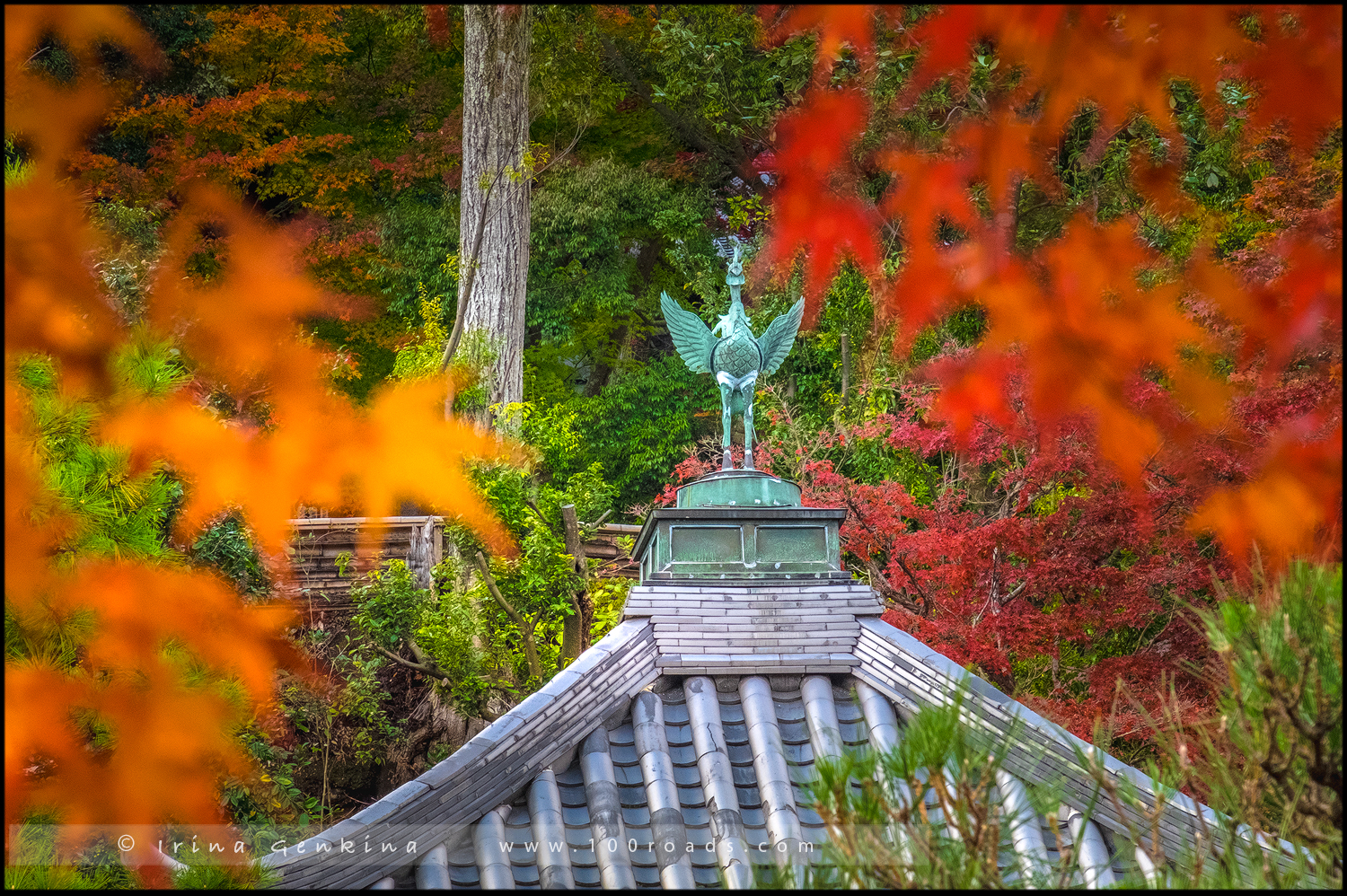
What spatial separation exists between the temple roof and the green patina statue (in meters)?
0.95

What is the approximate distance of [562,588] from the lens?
10.5 metres

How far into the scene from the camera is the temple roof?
378 cm

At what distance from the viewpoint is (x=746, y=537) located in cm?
507

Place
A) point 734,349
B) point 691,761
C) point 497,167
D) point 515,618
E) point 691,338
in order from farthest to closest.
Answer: point 497,167, point 515,618, point 691,338, point 734,349, point 691,761

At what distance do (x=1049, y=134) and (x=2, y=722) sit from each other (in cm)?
278

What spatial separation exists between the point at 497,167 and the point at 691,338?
7281 millimetres

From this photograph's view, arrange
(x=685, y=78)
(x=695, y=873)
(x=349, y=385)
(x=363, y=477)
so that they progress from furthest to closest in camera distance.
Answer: (x=349, y=385) → (x=685, y=78) → (x=695, y=873) → (x=363, y=477)

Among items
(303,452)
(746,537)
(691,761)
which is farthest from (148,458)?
(746,537)

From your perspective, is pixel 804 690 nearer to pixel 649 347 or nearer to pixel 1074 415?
pixel 1074 415

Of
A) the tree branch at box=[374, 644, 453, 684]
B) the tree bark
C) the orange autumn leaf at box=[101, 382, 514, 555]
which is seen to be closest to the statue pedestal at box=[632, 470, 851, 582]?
the orange autumn leaf at box=[101, 382, 514, 555]

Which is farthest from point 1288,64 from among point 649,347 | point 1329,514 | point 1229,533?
point 649,347

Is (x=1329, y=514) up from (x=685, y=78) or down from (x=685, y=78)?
down

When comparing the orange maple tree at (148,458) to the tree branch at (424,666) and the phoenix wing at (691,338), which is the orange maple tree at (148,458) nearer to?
the phoenix wing at (691,338)

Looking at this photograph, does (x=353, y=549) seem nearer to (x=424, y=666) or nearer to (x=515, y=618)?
(x=424, y=666)
